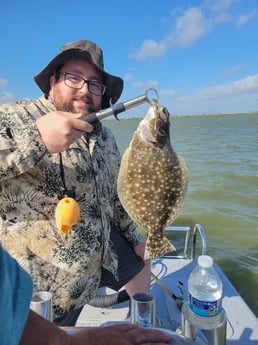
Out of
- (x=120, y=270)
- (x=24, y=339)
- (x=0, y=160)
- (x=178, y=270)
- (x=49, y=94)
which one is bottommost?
(x=178, y=270)

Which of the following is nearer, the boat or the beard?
the beard

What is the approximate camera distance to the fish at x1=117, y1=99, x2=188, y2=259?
2113 mm

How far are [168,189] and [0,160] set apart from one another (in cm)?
116

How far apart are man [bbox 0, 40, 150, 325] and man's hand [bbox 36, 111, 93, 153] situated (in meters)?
0.01

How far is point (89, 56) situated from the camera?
288cm

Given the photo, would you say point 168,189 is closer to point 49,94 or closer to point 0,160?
point 0,160

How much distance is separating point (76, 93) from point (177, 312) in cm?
261

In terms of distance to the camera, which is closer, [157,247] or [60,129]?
[60,129]

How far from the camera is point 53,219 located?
8.59 ft

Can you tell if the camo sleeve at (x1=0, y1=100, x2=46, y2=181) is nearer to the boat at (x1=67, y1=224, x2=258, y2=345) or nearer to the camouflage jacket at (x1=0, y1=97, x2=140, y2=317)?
the camouflage jacket at (x1=0, y1=97, x2=140, y2=317)

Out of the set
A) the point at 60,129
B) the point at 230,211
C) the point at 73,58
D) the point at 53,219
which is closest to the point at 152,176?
the point at 60,129

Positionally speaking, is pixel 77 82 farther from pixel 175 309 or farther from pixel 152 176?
pixel 175 309

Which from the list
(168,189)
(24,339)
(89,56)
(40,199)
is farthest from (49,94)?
(24,339)

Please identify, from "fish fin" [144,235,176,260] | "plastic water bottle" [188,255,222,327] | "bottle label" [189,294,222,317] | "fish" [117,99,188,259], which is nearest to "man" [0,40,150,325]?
"fish" [117,99,188,259]
